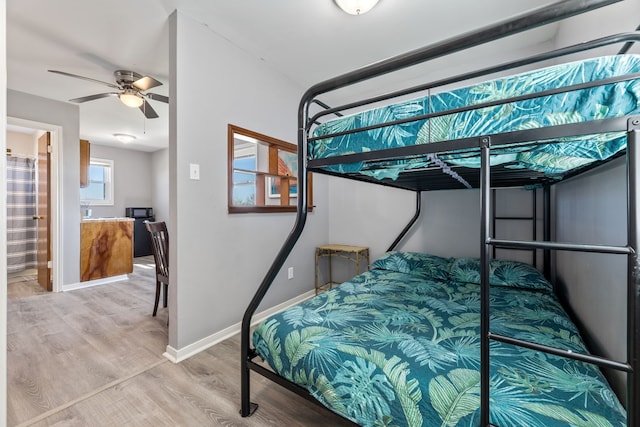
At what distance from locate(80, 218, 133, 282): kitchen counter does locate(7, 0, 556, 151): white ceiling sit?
187 centimetres

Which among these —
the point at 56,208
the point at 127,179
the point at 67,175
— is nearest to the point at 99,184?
the point at 127,179

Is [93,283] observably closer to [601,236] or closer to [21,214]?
[21,214]

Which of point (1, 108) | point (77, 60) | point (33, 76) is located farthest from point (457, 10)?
point (33, 76)

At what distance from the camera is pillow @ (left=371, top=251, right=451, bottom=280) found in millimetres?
2256

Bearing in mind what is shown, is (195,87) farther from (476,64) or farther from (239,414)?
(476,64)

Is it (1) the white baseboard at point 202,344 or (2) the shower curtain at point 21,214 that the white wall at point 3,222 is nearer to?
(1) the white baseboard at point 202,344

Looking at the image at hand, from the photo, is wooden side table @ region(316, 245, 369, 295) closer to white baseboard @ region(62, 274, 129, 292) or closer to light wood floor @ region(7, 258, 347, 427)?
light wood floor @ region(7, 258, 347, 427)

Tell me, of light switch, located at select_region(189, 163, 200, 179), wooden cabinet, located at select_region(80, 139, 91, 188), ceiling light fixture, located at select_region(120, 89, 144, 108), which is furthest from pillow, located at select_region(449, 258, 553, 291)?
wooden cabinet, located at select_region(80, 139, 91, 188)

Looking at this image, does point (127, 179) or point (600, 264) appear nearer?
point (600, 264)

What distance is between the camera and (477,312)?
4.82 ft

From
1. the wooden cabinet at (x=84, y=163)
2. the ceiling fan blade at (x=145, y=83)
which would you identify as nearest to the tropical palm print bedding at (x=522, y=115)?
the ceiling fan blade at (x=145, y=83)

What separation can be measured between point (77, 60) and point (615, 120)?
377 centimetres

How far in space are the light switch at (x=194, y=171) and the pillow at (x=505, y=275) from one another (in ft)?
6.90

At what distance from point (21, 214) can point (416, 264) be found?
5.62 m
